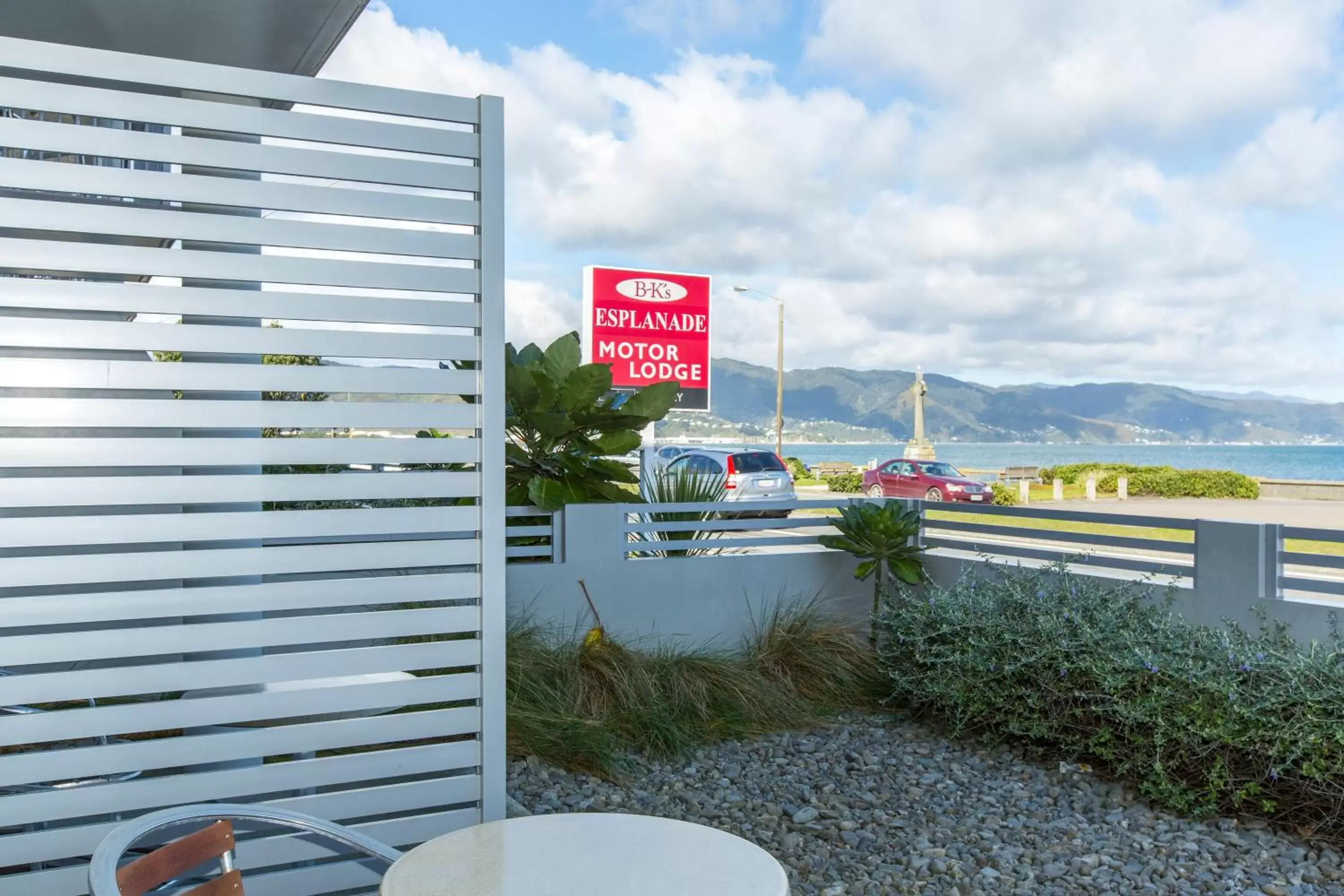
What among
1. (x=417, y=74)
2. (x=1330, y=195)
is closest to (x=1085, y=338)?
(x=1330, y=195)

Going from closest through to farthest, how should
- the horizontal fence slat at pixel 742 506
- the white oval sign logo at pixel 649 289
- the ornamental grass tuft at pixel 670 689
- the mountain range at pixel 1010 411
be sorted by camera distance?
the ornamental grass tuft at pixel 670 689
the horizontal fence slat at pixel 742 506
the white oval sign logo at pixel 649 289
the mountain range at pixel 1010 411

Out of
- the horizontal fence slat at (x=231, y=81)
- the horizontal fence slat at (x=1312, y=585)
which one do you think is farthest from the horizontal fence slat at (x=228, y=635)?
the horizontal fence slat at (x=1312, y=585)

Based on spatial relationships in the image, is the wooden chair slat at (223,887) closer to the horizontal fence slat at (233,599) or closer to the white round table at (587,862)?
the white round table at (587,862)

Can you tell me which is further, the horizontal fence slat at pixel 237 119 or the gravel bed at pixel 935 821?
the gravel bed at pixel 935 821

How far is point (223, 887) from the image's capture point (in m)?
1.74

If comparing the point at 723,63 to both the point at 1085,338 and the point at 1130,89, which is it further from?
the point at 1085,338

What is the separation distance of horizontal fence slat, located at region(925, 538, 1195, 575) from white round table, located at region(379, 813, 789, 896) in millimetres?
4598

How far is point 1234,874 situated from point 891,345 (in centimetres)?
10723

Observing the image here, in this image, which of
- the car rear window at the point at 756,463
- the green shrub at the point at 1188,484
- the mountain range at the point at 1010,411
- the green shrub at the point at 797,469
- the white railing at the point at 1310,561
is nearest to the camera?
the white railing at the point at 1310,561

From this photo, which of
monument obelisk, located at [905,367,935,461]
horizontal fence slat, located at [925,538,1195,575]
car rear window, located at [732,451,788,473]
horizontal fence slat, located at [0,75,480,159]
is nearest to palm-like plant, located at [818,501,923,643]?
horizontal fence slat, located at [925,538,1195,575]

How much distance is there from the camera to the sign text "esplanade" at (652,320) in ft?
48.0

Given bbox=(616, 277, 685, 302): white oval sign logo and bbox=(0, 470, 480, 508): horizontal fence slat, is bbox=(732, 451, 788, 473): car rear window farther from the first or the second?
bbox=(0, 470, 480, 508): horizontal fence slat

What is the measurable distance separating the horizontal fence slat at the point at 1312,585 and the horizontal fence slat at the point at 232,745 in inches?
178

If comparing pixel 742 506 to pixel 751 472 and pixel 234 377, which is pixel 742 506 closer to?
pixel 234 377
